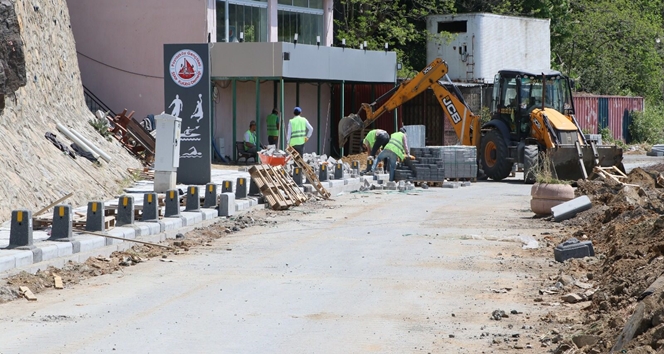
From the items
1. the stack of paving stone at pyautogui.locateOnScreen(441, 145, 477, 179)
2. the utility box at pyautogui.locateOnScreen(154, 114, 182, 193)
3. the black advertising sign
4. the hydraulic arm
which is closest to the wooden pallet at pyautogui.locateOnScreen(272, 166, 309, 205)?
the black advertising sign

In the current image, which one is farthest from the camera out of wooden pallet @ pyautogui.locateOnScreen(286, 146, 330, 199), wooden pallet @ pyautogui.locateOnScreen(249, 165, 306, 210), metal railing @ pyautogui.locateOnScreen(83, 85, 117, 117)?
metal railing @ pyautogui.locateOnScreen(83, 85, 117, 117)

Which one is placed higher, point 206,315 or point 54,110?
point 54,110

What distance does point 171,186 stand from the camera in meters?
20.7

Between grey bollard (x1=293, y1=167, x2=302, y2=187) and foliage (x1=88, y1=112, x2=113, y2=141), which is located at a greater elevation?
foliage (x1=88, y1=112, x2=113, y2=141)

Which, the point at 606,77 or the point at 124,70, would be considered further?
the point at 606,77

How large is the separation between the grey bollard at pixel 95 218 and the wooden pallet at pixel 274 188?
648 cm

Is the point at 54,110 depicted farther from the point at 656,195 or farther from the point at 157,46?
the point at 656,195

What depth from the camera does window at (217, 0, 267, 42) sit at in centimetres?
3359

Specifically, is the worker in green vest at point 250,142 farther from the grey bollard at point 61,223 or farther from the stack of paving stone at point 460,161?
the grey bollard at point 61,223

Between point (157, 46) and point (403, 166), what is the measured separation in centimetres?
1001

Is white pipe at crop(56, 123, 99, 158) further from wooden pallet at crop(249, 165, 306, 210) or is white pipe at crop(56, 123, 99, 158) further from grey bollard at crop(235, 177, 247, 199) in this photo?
wooden pallet at crop(249, 165, 306, 210)

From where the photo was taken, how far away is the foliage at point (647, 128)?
160 ft

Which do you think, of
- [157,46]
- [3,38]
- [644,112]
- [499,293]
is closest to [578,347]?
[499,293]

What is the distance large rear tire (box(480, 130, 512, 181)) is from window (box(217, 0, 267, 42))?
9.31 m
